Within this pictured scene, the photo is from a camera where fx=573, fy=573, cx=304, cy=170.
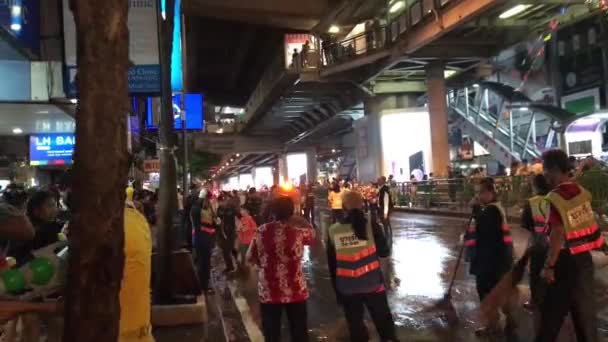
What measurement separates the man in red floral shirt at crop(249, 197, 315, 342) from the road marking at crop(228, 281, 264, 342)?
1.98 m

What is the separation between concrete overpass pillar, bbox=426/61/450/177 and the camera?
100 feet

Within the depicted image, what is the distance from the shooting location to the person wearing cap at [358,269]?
17.0 ft

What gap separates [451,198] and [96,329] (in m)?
23.9

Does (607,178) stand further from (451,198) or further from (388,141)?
(388,141)

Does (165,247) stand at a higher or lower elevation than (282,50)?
lower

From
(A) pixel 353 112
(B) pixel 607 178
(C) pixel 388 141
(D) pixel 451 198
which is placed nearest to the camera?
(B) pixel 607 178

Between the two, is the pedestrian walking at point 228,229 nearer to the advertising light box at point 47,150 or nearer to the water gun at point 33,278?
the advertising light box at point 47,150

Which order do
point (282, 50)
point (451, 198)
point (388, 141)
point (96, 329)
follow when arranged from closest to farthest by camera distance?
point (96, 329) → point (451, 198) → point (388, 141) → point (282, 50)

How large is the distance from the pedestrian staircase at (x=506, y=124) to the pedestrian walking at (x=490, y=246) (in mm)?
24395

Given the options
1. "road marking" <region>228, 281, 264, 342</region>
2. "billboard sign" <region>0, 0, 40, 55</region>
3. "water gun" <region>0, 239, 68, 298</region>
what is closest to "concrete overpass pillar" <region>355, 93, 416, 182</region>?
"road marking" <region>228, 281, 264, 342</region>

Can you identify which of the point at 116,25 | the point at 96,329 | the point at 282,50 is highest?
the point at 282,50

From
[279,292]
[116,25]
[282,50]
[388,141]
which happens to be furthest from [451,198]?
[116,25]

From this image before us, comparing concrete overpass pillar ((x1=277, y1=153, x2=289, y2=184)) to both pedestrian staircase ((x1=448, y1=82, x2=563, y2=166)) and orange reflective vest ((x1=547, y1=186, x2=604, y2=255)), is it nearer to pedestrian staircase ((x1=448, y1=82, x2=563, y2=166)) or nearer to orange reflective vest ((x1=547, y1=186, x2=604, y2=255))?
pedestrian staircase ((x1=448, y1=82, x2=563, y2=166))

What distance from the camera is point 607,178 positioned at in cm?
1323
